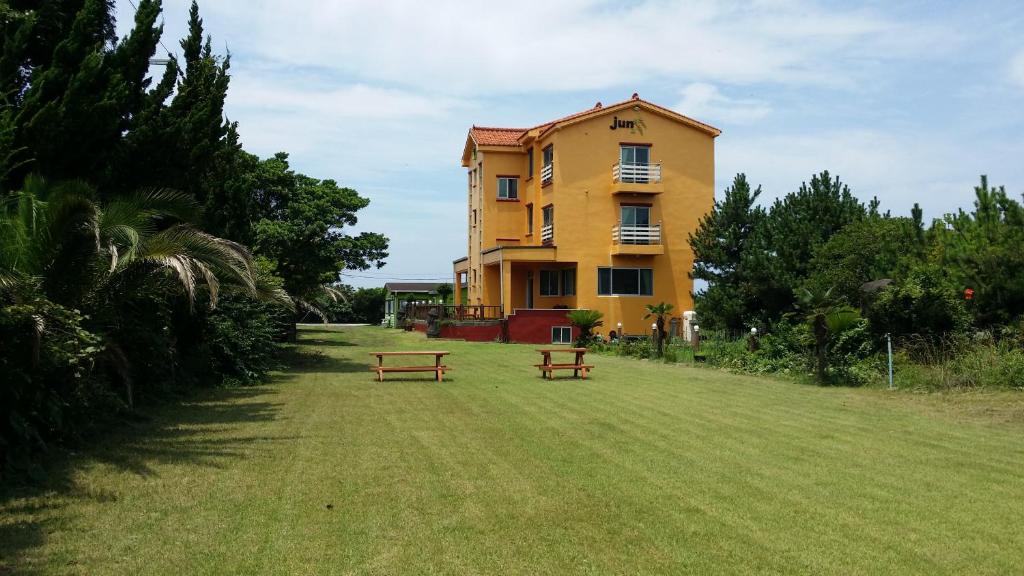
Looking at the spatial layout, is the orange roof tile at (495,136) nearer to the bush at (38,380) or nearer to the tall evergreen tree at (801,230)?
the tall evergreen tree at (801,230)

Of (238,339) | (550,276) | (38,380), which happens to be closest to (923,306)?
(238,339)

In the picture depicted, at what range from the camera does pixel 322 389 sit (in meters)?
18.1

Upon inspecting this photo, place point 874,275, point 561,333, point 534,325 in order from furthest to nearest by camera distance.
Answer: point 561,333 → point 534,325 → point 874,275

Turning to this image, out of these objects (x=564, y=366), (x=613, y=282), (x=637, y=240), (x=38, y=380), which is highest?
(x=637, y=240)

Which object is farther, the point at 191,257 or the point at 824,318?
the point at 824,318

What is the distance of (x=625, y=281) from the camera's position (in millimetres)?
43031

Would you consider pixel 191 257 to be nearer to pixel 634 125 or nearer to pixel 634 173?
pixel 634 173

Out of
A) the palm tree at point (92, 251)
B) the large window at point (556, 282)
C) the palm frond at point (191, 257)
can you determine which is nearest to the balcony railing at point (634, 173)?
the large window at point (556, 282)

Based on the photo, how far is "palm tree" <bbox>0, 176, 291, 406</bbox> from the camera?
35.4 ft

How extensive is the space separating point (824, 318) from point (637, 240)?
23.3 m

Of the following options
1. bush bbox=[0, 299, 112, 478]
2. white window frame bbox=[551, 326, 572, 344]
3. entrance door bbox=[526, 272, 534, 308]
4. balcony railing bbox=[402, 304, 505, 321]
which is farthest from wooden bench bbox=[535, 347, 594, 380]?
entrance door bbox=[526, 272, 534, 308]

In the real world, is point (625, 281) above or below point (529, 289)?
above

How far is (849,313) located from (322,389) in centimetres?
1129

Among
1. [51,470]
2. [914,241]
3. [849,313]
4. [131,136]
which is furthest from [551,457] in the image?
[914,241]
